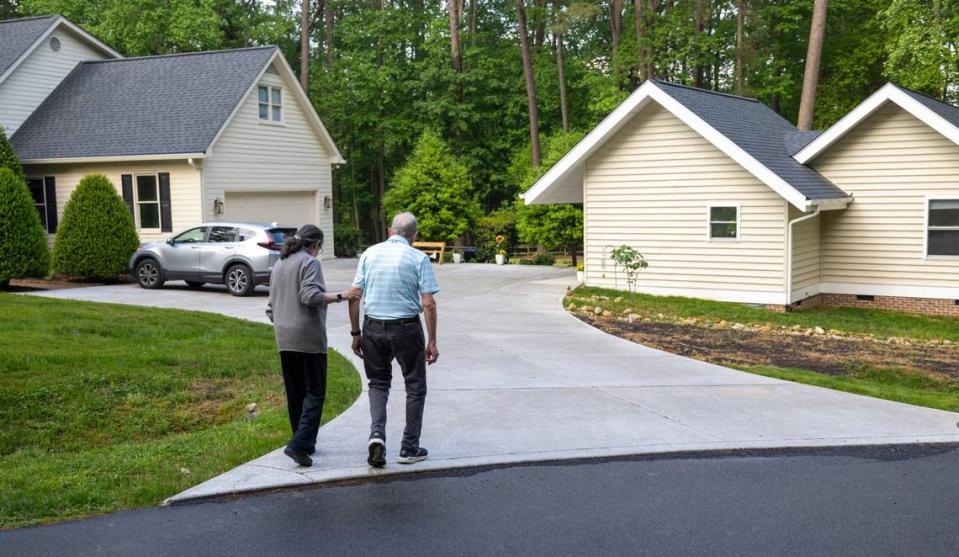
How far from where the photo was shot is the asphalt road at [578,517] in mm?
5344

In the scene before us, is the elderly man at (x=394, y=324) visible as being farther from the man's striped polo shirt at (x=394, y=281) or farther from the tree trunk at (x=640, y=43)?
the tree trunk at (x=640, y=43)

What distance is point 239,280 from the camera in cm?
1866

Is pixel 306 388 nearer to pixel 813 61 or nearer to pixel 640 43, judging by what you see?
pixel 813 61

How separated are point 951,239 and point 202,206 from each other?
1684 cm

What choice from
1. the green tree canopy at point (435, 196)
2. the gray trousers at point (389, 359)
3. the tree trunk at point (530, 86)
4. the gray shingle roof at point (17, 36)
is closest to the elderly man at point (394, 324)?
the gray trousers at point (389, 359)

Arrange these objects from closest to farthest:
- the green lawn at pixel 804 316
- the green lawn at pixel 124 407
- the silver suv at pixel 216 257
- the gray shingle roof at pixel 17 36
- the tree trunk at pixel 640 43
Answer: the green lawn at pixel 124 407, the green lawn at pixel 804 316, the silver suv at pixel 216 257, the gray shingle roof at pixel 17 36, the tree trunk at pixel 640 43

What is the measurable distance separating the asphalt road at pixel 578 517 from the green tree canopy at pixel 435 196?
2274cm

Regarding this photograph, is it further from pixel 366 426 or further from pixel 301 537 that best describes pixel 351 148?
pixel 301 537

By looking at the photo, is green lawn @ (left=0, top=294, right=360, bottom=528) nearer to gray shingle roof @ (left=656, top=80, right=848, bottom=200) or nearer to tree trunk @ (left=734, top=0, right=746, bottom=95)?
gray shingle roof @ (left=656, top=80, right=848, bottom=200)

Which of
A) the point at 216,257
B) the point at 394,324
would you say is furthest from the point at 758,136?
the point at 394,324

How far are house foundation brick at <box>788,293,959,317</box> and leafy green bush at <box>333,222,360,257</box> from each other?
1641cm

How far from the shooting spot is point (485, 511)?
596cm

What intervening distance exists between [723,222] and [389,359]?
1312 centimetres

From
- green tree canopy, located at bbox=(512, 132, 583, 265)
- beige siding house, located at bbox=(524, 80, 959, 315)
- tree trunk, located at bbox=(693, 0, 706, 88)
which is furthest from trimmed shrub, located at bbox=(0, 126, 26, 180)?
tree trunk, located at bbox=(693, 0, 706, 88)
